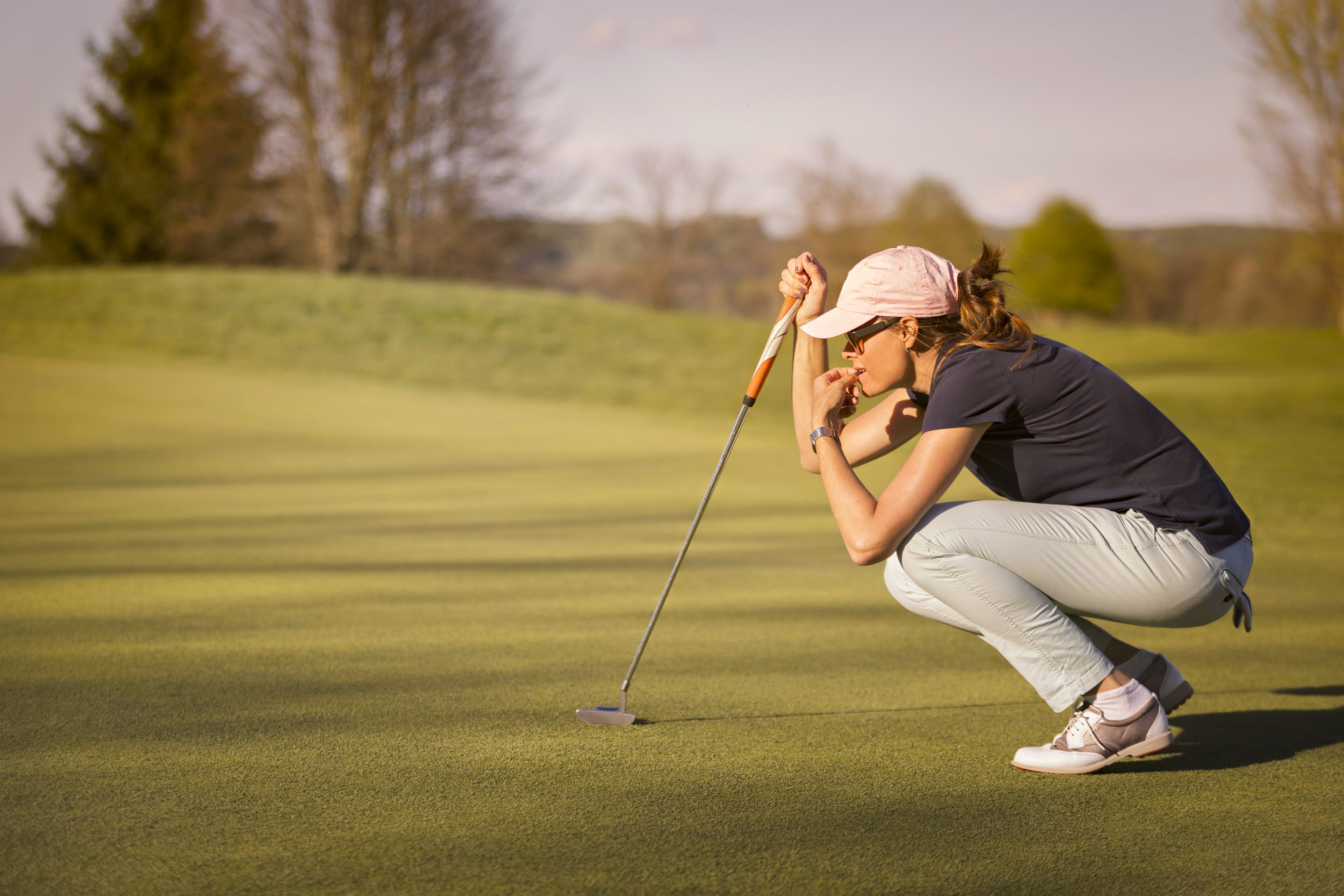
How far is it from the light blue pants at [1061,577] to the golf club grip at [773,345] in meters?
0.55

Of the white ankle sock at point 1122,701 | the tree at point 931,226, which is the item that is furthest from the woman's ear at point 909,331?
the tree at point 931,226

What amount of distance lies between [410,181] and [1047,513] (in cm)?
2959

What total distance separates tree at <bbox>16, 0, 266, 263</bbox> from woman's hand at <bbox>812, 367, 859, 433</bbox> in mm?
29137

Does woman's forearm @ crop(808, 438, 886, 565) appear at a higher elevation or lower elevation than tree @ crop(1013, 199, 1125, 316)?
lower

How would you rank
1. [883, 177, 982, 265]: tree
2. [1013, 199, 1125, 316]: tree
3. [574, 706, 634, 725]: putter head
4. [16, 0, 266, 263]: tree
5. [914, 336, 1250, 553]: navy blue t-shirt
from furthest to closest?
[1013, 199, 1125, 316]: tree → [883, 177, 982, 265]: tree → [16, 0, 266, 263]: tree → [574, 706, 634, 725]: putter head → [914, 336, 1250, 553]: navy blue t-shirt

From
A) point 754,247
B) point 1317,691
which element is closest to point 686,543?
point 1317,691

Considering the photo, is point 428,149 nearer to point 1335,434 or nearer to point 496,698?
point 1335,434

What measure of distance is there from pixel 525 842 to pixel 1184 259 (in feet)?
207

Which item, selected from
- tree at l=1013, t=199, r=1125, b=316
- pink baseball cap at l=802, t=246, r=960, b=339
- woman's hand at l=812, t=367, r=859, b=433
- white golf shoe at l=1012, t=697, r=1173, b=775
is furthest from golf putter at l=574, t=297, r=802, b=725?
tree at l=1013, t=199, r=1125, b=316

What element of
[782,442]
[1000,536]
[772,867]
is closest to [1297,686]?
[1000,536]

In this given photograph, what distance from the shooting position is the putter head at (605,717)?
104 inches

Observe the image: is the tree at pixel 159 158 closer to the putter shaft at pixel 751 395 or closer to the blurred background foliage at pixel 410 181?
the blurred background foliage at pixel 410 181

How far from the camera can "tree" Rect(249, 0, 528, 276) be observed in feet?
90.8

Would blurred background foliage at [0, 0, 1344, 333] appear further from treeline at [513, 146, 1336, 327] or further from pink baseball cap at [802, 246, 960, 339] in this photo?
pink baseball cap at [802, 246, 960, 339]
